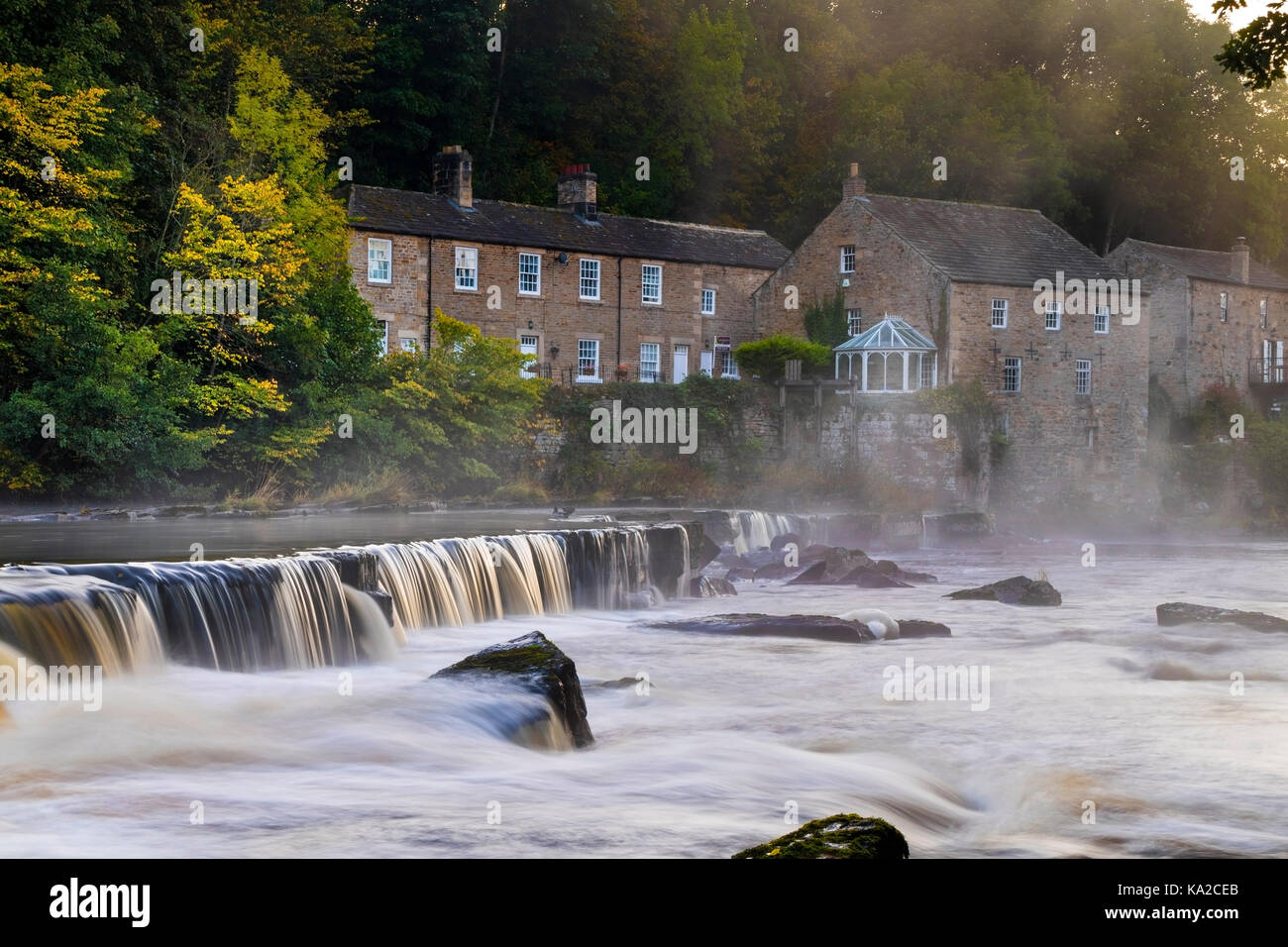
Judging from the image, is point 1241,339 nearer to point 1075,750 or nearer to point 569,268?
point 569,268

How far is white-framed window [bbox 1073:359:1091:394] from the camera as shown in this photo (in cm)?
5009

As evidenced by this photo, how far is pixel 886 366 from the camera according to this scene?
156 feet

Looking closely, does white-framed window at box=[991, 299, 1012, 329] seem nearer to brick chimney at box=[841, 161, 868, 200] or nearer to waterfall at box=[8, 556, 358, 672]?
brick chimney at box=[841, 161, 868, 200]

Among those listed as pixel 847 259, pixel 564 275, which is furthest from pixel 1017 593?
pixel 564 275

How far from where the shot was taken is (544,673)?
13781 millimetres

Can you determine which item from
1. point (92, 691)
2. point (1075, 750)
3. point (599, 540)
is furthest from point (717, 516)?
point (92, 691)

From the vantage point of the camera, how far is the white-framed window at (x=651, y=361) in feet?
169

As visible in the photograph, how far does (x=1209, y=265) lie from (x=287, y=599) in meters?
53.4

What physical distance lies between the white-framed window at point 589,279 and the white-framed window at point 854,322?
878 centimetres

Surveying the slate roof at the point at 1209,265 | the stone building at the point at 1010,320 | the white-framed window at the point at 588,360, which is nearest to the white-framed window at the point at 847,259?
the stone building at the point at 1010,320

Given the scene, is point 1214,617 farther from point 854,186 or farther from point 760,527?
point 854,186

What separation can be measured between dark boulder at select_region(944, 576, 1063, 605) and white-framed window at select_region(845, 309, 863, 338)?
916 inches

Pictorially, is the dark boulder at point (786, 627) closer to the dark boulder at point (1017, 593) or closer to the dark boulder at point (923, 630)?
the dark boulder at point (923, 630)
